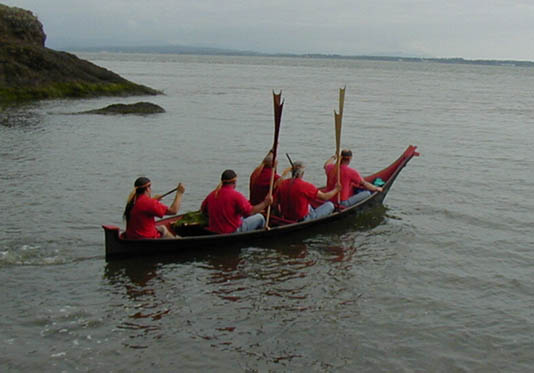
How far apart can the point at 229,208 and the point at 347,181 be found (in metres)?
3.75

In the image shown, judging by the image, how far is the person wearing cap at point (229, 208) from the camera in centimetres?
1086

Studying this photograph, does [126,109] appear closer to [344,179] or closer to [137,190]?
[344,179]

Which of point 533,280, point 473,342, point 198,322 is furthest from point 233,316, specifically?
point 533,280

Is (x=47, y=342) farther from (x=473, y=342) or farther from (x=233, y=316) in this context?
(x=473, y=342)

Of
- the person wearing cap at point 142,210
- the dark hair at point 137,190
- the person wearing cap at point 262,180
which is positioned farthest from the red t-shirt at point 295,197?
the dark hair at point 137,190

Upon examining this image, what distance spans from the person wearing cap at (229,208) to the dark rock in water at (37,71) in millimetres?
29586

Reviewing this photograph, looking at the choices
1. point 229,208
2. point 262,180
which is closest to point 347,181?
point 262,180

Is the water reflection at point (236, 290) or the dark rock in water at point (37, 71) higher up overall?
the dark rock in water at point (37, 71)

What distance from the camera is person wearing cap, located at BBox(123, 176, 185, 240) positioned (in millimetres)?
10047

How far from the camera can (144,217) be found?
33.6ft

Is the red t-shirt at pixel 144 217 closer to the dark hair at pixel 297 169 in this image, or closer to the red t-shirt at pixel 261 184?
the red t-shirt at pixel 261 184

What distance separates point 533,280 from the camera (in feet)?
33.4

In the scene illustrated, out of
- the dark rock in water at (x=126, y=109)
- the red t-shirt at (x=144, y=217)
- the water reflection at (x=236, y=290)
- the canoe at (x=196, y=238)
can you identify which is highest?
the dark rock in water at (x=126, y=109)

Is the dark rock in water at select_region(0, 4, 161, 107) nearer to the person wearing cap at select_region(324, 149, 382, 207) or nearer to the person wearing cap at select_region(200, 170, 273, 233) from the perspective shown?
the person wearing cap at select_region(324, 149, 382, 207)
